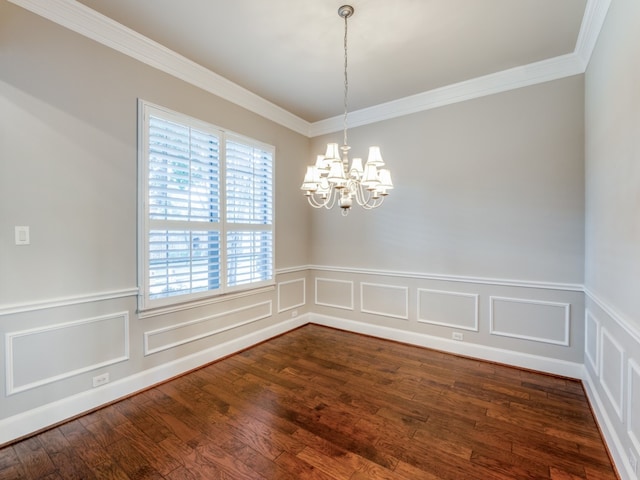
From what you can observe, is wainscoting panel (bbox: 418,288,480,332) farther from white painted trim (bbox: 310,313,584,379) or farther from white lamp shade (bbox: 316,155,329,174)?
white lamp shade (bbox: 316,155,329,174)

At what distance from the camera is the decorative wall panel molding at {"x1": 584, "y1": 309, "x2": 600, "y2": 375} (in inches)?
93.1

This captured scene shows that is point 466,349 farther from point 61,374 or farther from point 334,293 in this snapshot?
point 61,374

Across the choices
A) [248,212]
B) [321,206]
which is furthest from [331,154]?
[248,212]

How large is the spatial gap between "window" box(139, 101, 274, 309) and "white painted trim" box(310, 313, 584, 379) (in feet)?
4.95

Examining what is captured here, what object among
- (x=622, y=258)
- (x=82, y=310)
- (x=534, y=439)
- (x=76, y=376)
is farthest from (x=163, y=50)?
(x=534, y=439)

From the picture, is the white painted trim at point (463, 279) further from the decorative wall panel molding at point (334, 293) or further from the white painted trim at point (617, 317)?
the white painted trim at point (617, 317)

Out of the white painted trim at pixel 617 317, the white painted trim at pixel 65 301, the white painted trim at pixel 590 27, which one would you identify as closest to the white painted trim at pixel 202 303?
the white painted trim at pixel 65 301

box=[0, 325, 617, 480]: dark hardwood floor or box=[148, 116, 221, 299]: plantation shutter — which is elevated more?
box=[148, 116, 221, 299]: plantation shutter

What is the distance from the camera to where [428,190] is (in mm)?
3648

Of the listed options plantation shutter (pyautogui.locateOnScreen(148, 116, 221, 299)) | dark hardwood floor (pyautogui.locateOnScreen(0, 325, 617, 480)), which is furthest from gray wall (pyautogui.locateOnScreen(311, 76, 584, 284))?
plantation shutter (pyautogui.locateOnScreen(148, 116, 221, 299))

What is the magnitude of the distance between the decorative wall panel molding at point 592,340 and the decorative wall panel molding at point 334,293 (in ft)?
8.45

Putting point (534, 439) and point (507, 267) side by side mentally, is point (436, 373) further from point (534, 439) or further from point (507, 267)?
point (507, 267)

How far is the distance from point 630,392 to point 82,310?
12.2 feet

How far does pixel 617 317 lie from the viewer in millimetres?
1839
